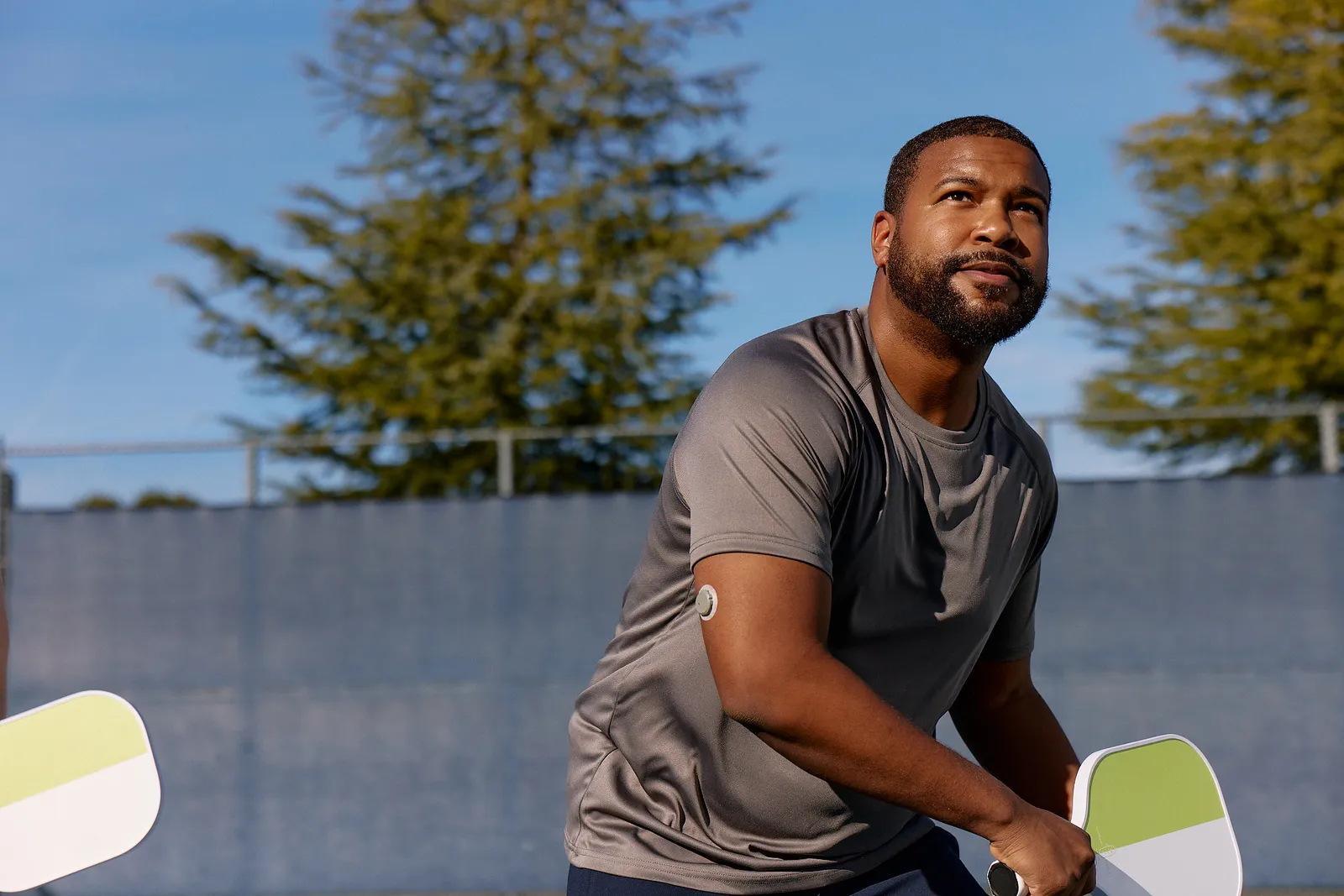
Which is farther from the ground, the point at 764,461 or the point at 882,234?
the point at 882,234

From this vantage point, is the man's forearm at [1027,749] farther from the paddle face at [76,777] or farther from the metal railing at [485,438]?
the metal railing at [485,438]

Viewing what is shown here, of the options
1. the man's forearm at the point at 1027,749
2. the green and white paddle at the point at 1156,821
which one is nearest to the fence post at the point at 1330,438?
the man's forearm at the point at 1027,749

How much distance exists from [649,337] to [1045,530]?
11.9m

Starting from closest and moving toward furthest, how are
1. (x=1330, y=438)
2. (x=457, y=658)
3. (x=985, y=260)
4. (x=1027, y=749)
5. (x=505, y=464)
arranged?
(x=985, y=260)
(x=1027, y=749)
(x=457, y=658)
(x=1330, y=438)
(x=505, y=464)

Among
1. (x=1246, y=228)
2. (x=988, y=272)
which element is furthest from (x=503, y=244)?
(x=988, y=272)

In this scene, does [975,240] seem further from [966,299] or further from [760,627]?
[760,627]

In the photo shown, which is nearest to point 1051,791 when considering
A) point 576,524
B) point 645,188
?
point 576,524

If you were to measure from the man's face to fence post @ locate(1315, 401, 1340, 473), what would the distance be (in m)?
5.54

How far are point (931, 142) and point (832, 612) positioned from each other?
62 cm

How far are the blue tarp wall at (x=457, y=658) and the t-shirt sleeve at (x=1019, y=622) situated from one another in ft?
13.2

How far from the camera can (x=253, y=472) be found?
700 centimetres

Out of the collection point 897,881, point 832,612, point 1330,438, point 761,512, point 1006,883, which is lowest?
point 897,881

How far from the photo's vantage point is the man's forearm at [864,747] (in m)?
1.59

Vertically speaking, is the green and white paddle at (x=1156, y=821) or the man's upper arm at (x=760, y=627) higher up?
the man's upper arm at (x=760, y=627)
